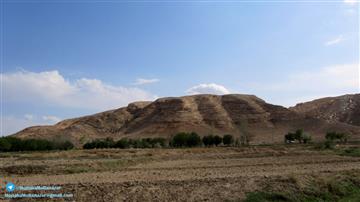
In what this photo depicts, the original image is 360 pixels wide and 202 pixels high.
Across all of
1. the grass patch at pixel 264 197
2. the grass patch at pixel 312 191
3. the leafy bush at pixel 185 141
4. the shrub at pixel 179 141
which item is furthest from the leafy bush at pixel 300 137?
the grass patch at pixel 264 197

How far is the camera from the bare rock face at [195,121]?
4685 inches

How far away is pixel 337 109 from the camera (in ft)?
503

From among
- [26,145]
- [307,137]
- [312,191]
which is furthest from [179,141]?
[312,191]

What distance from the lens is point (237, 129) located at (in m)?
120

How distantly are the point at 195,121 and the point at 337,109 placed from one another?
231 ft

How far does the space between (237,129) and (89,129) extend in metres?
59.6

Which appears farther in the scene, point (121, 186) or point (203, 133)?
point (203, 133)

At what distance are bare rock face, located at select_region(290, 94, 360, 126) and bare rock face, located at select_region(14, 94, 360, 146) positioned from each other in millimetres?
4019

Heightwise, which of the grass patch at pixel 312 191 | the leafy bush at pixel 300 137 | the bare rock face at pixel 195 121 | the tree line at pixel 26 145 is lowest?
the grass patch at pixel 312 191

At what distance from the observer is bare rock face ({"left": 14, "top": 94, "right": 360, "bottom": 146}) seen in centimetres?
11900

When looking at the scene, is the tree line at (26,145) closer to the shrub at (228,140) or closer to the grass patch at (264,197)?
the shrub at (228,140)

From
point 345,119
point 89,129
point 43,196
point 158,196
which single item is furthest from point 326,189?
point 345,119

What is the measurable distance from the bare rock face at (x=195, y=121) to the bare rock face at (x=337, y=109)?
4019 mm

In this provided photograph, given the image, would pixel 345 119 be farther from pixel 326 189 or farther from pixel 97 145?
pixel 326 189
